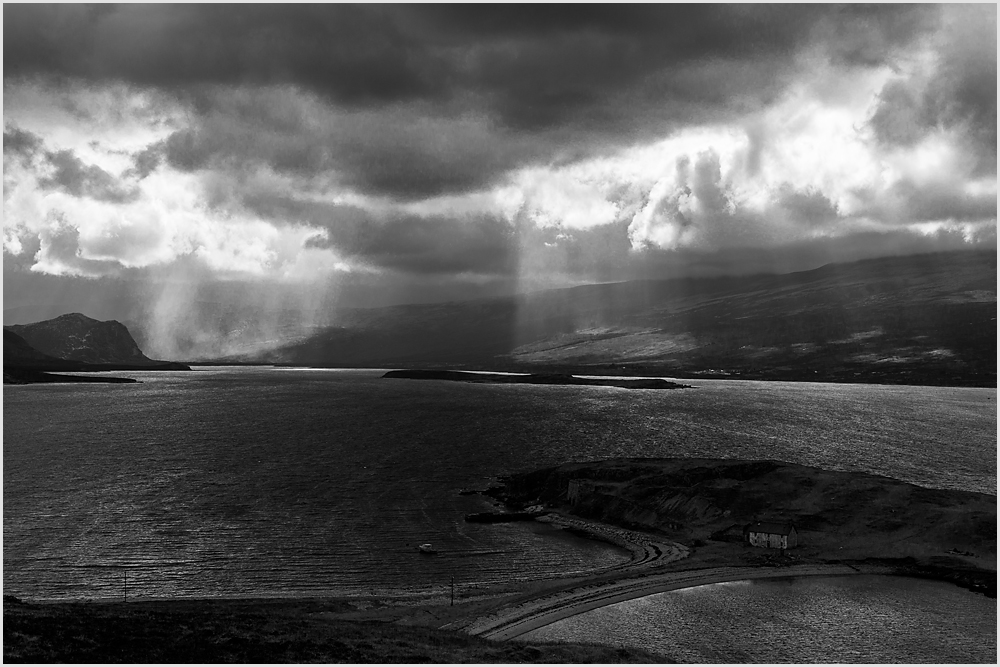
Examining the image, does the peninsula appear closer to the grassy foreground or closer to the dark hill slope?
the dark hill slope

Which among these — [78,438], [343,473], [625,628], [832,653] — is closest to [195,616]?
[625,628]

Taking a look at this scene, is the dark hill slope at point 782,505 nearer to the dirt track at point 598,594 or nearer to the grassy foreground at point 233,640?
the dirt track at point 598,594

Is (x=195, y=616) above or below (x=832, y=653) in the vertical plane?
above

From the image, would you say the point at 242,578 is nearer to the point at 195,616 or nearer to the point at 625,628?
the point at 195,616

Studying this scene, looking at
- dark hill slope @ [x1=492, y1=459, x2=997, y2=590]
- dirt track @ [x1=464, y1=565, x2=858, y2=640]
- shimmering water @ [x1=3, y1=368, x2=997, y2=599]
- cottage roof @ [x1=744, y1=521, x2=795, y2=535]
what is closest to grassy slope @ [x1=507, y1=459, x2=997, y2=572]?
dark hill slope @ [x1=492, y1=459, x2=997, y2=590]

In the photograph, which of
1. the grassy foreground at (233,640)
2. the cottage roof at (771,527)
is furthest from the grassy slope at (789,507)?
the grassy foreground at (233,640)

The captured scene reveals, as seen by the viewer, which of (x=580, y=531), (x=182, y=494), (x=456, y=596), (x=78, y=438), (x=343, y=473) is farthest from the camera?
(x=78, y=438)
